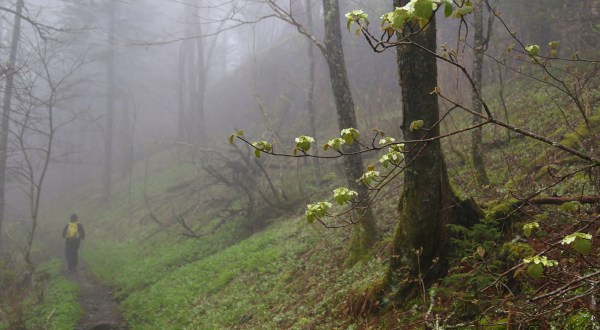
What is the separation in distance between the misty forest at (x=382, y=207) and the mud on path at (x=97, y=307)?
8 cm

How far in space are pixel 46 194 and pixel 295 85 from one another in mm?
27762

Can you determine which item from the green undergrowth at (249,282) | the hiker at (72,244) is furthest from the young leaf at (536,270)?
the hiker at (72,244)

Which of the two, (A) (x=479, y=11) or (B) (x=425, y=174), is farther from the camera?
(A) (x=479, y=11)

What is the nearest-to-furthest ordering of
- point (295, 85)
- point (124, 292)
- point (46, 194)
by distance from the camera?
1. point (124, 292)
2. point (295, 85)
3. point (46, 194)

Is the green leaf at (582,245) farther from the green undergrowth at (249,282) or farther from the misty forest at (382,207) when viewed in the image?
the green undergrowth at (249,282)

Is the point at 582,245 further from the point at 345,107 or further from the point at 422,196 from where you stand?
the point at 345,107

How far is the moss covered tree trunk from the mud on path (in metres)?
7.59

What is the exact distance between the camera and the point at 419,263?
443cm

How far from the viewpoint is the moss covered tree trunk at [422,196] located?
14.2 feet

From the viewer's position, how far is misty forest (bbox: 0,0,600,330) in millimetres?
3256

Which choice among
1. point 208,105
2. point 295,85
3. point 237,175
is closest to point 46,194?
point 208,105

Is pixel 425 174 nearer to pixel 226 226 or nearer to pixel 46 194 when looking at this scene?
pixel 226 226

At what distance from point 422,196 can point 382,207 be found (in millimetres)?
4567

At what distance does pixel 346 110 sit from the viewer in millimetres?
8047
